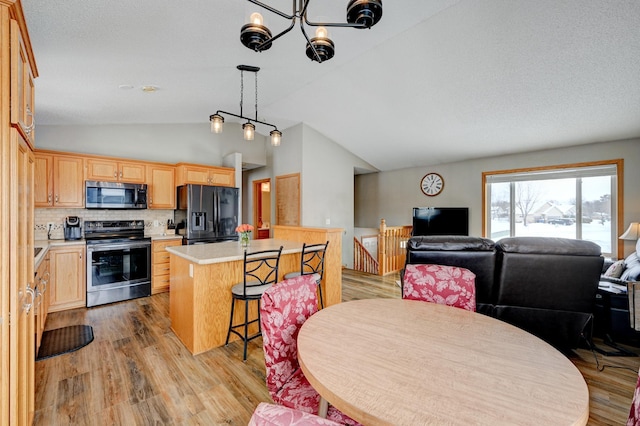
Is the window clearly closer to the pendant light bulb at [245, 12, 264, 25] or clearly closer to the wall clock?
the wall clock

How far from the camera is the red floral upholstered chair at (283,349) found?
1.29 m

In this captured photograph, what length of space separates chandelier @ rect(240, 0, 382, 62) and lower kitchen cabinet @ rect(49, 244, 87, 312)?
371 centimetres

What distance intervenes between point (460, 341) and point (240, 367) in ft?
6.19

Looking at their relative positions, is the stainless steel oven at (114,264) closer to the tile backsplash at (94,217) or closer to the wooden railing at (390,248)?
the tile backsplash at (94,217)

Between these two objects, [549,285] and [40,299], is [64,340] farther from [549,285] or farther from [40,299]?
[549,285]

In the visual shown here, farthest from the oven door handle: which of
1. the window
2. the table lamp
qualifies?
the window

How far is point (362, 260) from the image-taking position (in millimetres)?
6180

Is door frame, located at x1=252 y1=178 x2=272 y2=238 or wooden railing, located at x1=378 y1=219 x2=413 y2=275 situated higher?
door frame, located at x1=252 y1=178 x2=272 y2=238

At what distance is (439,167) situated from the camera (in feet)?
20.5

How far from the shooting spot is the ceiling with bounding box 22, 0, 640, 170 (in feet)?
7.27

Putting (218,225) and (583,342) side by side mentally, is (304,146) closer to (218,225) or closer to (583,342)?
(218,225)

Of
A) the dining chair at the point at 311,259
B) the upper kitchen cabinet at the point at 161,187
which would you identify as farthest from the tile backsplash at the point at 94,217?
the dining chair at the point at 311,259

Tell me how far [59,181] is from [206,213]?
194 cm

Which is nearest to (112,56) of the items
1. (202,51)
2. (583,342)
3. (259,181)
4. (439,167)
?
(202,51)
